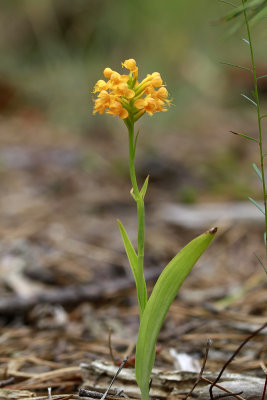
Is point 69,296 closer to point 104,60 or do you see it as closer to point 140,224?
point 140,224

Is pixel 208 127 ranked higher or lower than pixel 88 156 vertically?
lower

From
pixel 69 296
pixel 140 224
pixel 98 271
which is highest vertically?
pixel 140 224

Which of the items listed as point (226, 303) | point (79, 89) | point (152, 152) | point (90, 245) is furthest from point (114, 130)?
point (226, 303)

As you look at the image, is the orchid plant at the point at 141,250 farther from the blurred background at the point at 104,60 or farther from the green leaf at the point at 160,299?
the blurred background at the point at 104,60

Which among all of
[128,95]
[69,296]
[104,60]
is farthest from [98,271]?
[104,60]

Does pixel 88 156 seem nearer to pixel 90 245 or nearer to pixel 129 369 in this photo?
pixel 90 245
